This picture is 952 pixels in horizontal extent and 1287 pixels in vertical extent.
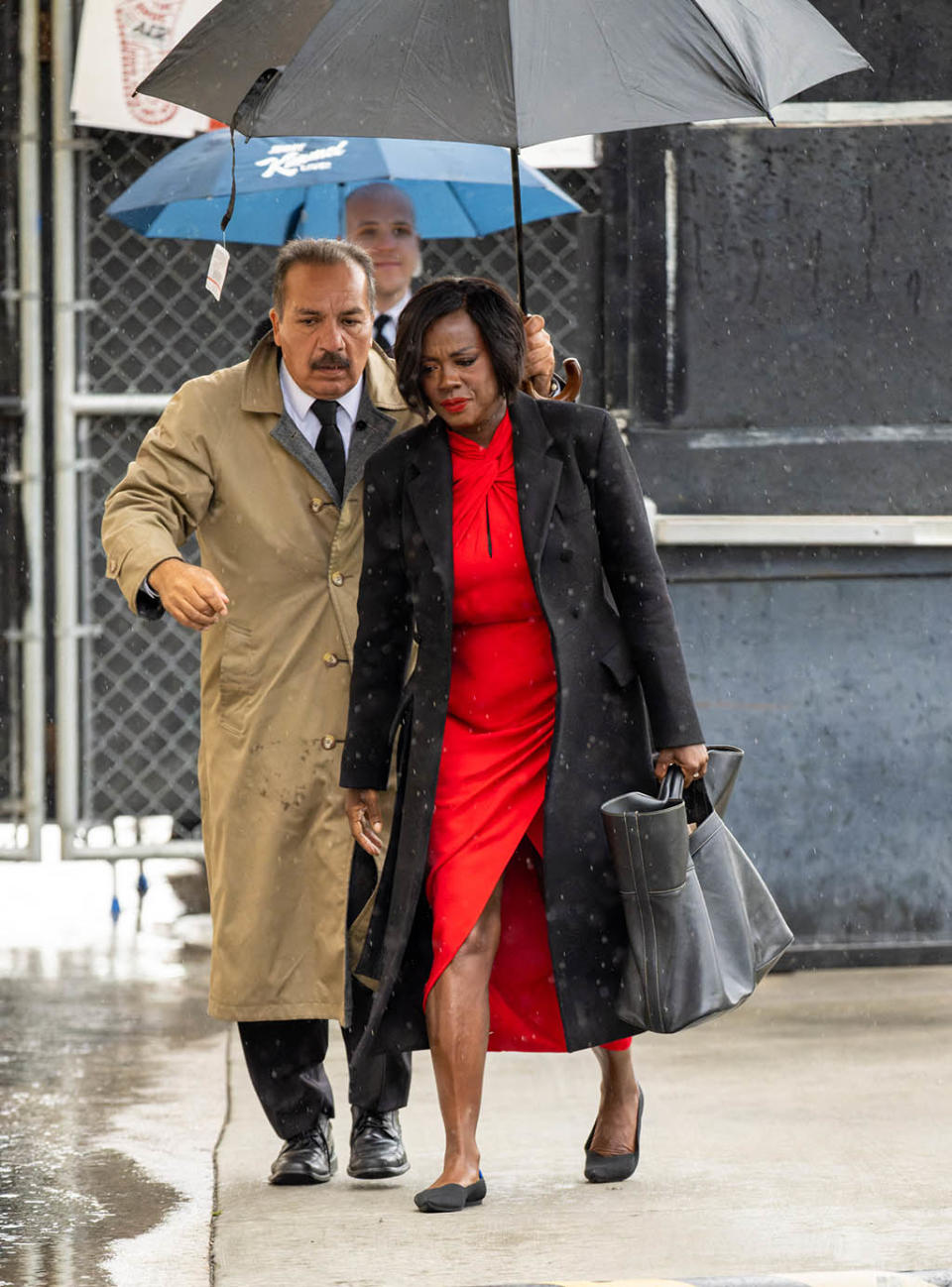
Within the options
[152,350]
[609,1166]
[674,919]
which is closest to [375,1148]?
[609,1166]

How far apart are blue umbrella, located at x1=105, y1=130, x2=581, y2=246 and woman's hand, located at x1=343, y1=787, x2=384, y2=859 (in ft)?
8.64

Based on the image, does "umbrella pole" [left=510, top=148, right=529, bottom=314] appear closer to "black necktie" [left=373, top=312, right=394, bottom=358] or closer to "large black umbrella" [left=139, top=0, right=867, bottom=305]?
"large black umbrella" [left=139, top=0, right=867, bottom=305]

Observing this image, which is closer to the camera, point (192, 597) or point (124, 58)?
point (192, 597)

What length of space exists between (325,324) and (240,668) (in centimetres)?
77

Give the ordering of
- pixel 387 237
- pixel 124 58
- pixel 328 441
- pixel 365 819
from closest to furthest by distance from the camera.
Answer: pixel 365 819 → pixel 328 441 → pixel 387 237 → pixel 124 58

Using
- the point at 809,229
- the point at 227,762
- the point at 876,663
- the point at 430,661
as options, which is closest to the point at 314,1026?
the point at 227,762

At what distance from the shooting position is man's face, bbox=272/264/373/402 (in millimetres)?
4453

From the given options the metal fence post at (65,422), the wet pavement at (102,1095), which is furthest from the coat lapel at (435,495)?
the metal fence post at (65,422)

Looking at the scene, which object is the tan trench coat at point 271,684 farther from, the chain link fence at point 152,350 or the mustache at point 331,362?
the chain link fence at point 152,350

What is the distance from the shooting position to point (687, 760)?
13.8 ft

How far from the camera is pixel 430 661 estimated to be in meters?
4.21

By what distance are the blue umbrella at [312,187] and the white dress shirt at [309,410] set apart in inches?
75.8

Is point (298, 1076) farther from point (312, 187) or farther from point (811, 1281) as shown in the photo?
point (312, 187)

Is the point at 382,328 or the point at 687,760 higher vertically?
the point at 382,328
